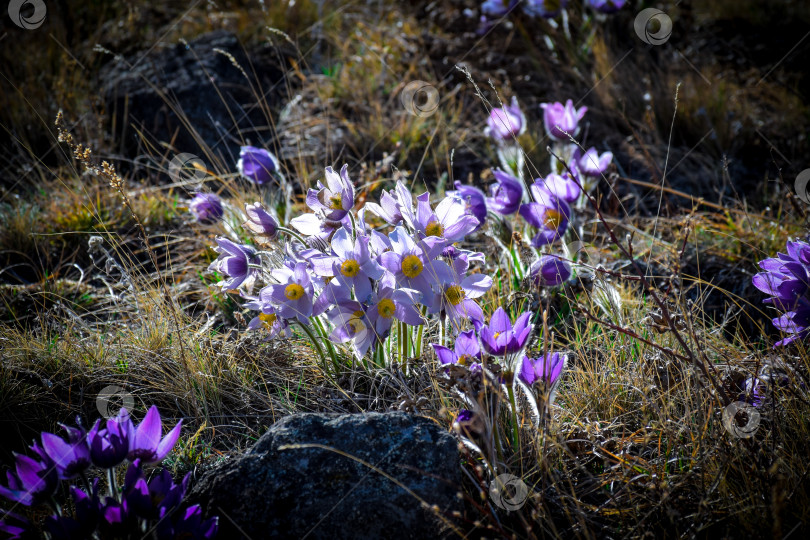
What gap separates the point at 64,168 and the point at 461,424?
124 inches

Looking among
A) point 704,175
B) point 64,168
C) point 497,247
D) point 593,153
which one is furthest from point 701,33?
point 64,168

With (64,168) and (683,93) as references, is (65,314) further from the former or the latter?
(683,93)

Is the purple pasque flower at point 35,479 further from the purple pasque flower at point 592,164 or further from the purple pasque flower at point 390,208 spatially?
the purple pasque flower at point 592,164

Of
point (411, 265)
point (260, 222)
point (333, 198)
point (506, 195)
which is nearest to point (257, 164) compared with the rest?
point (260, 222)

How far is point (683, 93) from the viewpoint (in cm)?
403

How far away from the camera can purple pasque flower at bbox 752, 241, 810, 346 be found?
69.1 inches

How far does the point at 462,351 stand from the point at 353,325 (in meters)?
0.35

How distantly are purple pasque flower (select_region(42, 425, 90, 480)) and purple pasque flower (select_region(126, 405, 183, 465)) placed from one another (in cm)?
10

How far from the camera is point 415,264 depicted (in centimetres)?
163

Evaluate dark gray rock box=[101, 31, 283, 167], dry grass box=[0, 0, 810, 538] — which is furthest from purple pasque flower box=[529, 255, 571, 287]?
dark gray rock box=[101, 31, 283, 167]

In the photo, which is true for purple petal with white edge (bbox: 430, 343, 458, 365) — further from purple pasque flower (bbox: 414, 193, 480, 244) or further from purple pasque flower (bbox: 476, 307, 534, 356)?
purple pasque flower (bbox: 414, 193, 480, 244)

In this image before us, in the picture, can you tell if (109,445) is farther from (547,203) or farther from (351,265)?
(547,203)

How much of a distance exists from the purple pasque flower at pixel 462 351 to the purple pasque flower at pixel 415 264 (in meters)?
0.16

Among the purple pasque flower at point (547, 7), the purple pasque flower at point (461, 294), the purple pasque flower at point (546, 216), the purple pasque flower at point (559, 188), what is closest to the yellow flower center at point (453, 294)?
the purple pasque flower at point (461, 294)
